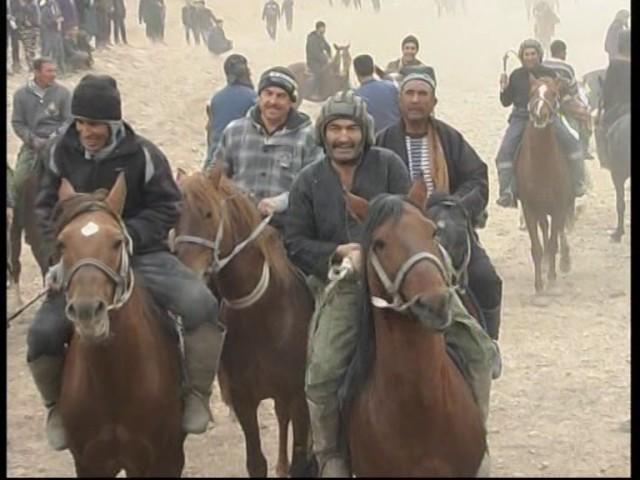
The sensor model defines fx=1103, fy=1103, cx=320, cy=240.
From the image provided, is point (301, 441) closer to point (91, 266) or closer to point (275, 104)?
point (275, 104)

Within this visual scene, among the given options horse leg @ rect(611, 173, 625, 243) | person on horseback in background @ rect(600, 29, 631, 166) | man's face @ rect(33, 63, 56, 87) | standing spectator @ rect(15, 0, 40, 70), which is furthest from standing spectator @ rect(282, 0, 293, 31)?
man's face @ rect(33, 63, 56, 87)

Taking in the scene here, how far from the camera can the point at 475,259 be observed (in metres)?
6.07

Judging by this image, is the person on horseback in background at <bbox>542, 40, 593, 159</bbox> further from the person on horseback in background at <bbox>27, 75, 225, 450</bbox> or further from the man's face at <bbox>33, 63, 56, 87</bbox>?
the person on horseback in background at <bbox>27, 75, 225, 450</bbox>

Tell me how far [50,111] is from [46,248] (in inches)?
220

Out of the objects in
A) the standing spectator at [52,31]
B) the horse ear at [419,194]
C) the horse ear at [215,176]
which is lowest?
the horse ear at [215,176]

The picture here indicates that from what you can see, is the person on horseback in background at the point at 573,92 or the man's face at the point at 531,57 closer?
the man's face at the point at 531,57

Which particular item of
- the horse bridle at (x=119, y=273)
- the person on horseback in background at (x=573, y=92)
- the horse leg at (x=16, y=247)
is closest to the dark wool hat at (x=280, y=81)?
the horse bridle at (x=119, y=273)

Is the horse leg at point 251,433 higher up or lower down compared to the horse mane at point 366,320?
lower down

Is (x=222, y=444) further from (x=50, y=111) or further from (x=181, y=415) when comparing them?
(x=50, y=111)

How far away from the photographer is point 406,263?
4.07 m

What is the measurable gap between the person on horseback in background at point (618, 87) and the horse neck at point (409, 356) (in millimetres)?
8149

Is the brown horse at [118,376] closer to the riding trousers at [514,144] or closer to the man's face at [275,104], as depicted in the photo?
the man's face at [275,104]

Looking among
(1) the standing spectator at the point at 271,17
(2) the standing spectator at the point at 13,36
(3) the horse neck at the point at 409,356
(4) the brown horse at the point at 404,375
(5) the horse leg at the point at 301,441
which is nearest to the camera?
(4) the brown horse at the point at 404,375

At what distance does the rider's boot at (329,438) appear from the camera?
4.91 m
